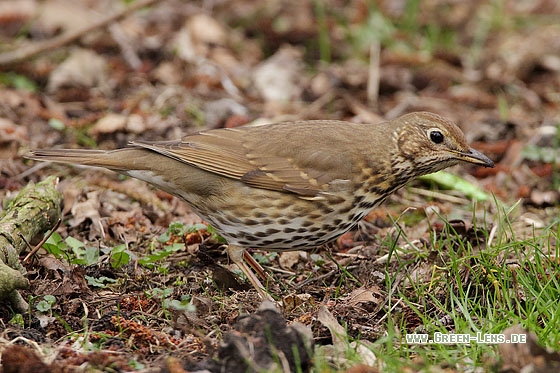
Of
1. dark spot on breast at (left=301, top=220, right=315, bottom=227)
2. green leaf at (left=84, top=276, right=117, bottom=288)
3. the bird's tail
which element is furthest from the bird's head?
green leaf at (left=84, top=276, right=117, bottom=288)

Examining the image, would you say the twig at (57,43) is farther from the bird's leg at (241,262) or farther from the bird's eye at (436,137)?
the bird's eye at (436,137)

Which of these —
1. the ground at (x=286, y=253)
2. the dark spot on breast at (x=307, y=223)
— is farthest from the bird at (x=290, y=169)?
the ground at (x=286, y=253)

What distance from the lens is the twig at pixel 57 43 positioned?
830 cm

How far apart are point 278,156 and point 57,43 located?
4.10 meters

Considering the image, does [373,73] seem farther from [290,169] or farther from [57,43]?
[290,169]

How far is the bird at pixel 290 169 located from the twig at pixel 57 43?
342 cm

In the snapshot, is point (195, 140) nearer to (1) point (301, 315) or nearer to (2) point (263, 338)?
(1) point (301, 315)

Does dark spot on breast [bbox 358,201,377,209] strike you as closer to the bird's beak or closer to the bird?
the bird

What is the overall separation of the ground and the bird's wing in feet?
1.86

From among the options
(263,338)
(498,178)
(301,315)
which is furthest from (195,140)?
(498,178)

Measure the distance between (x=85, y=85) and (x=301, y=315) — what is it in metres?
4.83

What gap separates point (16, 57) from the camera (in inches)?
326

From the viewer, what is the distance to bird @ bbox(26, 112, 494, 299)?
16.7 feet

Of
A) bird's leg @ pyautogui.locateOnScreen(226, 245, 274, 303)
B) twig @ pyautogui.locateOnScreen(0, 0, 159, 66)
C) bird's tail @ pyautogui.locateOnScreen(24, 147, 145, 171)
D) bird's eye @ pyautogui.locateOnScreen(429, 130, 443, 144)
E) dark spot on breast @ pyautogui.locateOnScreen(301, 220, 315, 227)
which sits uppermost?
twig @ pyautogui.locateOnScreen(0, 0, 159, 66)
